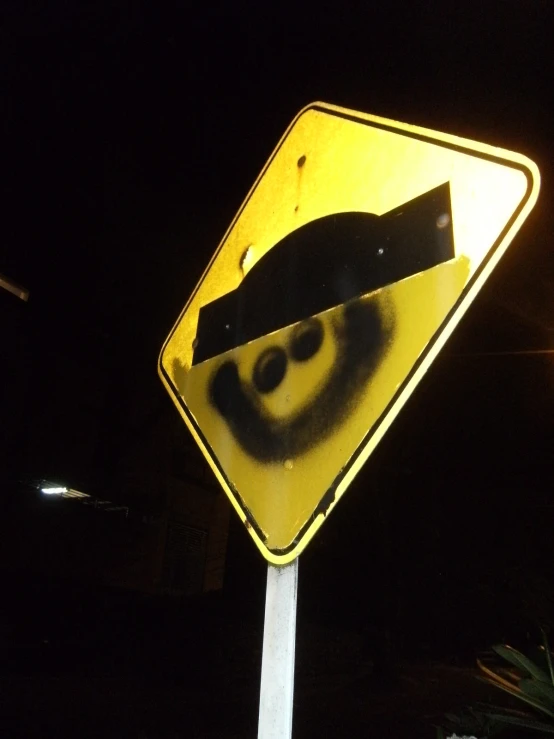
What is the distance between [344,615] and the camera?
18078 millimetres

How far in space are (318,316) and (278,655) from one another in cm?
70

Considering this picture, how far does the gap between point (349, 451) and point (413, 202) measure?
564 millimetres

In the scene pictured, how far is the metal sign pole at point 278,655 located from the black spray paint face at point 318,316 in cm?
25

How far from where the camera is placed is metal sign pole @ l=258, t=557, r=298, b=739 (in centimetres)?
98

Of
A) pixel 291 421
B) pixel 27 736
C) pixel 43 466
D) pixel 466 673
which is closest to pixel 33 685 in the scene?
pixel 27 736

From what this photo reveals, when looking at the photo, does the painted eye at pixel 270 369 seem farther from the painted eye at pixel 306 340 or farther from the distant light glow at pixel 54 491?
the distant light glow at pixel 54 491

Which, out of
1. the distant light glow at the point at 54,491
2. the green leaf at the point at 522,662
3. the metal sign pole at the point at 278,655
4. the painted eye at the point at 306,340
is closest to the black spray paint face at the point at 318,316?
the painted eye at the point at 306,340

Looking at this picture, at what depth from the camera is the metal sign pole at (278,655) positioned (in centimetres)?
98

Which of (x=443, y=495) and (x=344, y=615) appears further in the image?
(x=344, y=615)

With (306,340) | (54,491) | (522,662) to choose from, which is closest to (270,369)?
(306,340)

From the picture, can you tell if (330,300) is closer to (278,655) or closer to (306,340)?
(306,340)

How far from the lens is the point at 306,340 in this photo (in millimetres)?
1267

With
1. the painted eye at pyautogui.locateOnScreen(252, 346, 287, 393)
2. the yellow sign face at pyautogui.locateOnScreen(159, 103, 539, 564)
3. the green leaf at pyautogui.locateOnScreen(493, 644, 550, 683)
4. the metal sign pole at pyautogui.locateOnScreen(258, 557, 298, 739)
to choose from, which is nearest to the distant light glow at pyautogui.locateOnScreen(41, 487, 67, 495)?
the green leaf at pyautogui.locateOnScreen(493, 644, 550, 683)

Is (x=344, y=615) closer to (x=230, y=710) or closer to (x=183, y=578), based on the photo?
(x=183, y=578)
